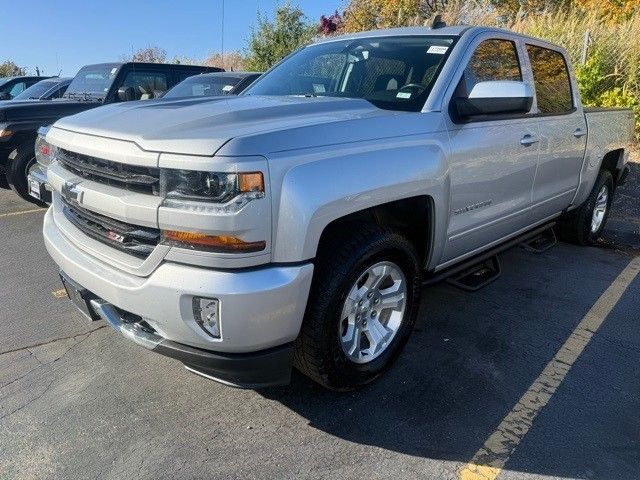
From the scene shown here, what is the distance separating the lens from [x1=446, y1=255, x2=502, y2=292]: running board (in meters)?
3.63

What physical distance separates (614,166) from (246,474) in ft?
17.1

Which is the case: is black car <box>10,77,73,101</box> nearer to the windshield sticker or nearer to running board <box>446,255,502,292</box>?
the windshield sticker

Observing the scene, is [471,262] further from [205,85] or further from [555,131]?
[205,85]

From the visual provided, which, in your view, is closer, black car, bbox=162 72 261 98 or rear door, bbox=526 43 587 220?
rear door, bbox=526 43 587 220

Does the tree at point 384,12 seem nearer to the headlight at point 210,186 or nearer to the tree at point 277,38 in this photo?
the tree at point 277,38

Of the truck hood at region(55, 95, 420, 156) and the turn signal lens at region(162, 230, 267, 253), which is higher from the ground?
the truck hood at region(55, 95, 420, 156)

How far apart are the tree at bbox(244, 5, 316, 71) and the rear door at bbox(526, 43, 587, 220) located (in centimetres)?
1239

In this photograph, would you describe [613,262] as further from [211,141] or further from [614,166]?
[211,141]

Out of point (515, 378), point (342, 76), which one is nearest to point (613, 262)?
point (515, 378)

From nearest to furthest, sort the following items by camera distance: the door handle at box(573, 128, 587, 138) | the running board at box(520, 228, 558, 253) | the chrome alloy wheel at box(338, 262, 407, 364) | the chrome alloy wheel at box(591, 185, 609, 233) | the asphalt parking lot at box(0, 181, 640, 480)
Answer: the asphalt parking lot at box(0, 181, 640, 480)
the chrome alloy wheel at box(338, 262, 407, 364)
the door handle at box(573, 128, 587, 138)
the running board at box(520, 228, 558, 253)
the chrome alloy wheel at box(591, 185, 609, 233)

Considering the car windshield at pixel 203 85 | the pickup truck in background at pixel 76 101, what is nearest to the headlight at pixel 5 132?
the pickup truck in background at pixel 76 101

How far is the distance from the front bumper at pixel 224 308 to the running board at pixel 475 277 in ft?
5.59

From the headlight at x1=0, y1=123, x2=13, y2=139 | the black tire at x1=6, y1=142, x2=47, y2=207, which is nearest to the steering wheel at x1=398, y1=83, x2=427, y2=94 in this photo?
the black tire at x1=6, y1=142, x2=47, y2=207

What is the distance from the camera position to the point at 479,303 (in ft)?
13.0
